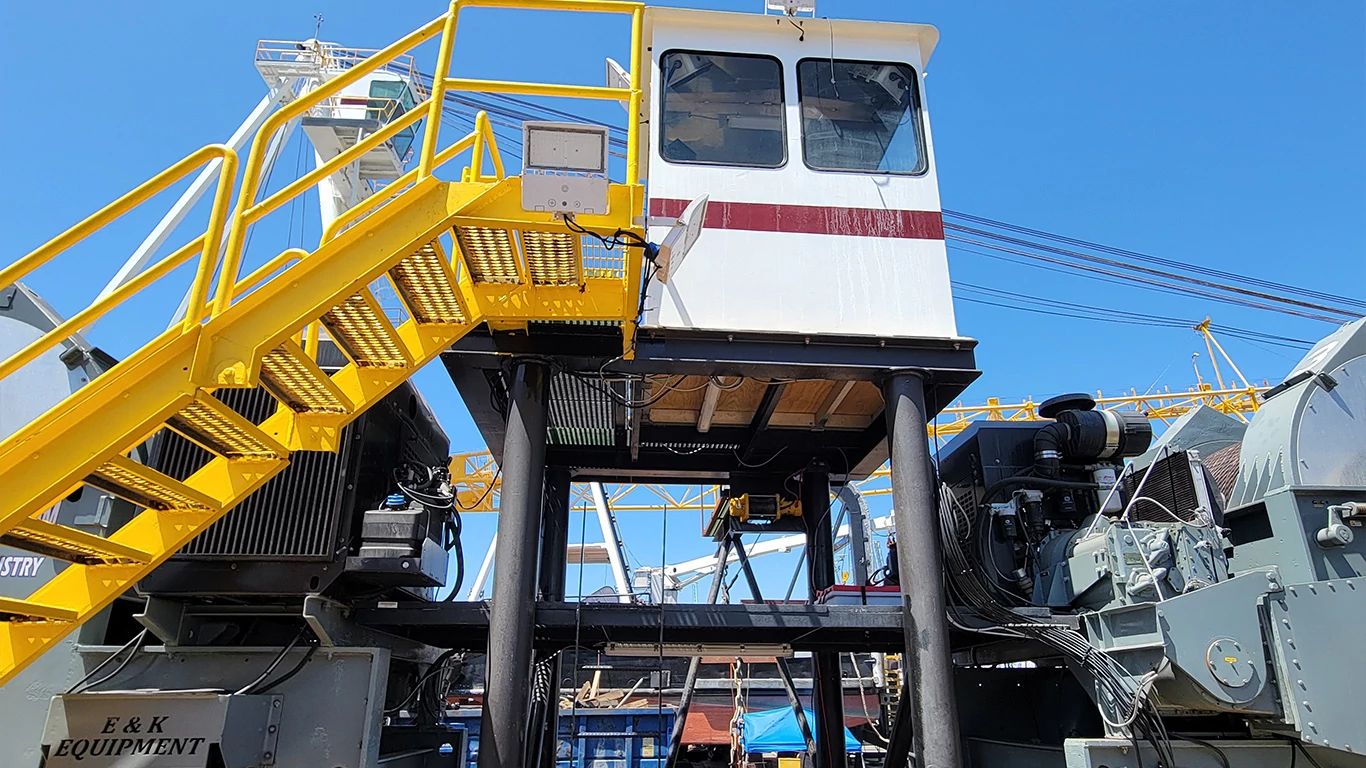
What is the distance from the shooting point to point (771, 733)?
469 inches

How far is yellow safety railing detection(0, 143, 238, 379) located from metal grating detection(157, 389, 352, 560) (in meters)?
1.44

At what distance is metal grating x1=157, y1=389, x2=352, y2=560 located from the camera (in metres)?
5.18

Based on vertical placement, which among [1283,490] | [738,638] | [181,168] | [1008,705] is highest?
[181,168]

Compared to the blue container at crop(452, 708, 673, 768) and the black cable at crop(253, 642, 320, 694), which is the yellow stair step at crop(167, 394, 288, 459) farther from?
the blue container at crop(452, 708, 673, 768)

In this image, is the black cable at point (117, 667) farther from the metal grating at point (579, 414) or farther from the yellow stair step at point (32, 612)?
the metal grating at point (579, 414)

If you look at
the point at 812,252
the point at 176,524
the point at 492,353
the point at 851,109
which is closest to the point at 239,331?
the point at 176,524

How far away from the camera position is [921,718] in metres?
5.29

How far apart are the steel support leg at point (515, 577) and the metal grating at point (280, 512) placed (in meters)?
1.13

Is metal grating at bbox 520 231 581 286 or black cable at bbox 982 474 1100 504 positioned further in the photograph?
black cable at bbox 982 474 1100 504

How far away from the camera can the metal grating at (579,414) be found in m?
7.12

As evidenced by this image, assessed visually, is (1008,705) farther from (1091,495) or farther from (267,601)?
(267,601)

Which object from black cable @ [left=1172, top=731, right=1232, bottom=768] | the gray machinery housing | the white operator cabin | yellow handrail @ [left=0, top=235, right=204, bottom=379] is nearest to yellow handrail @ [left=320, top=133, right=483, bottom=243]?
yellow handrail @ [left=0, top=235, right=204, bottom=379]

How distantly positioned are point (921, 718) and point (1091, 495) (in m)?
3.15

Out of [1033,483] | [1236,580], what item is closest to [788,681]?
[1033,483]
